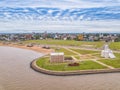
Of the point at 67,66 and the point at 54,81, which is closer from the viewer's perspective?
the point at 54,81

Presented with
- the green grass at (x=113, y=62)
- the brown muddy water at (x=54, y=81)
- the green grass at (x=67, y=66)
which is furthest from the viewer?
the green grass at (x=113, y=62)

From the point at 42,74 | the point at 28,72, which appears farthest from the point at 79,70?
the point at 28,72

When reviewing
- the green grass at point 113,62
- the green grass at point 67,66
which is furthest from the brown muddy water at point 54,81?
the green grass at point 113,62

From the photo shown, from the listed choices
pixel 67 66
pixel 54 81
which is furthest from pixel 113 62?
pixel 54 81

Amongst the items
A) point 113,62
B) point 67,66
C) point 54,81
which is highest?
point 113,62

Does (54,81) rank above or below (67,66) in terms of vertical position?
below

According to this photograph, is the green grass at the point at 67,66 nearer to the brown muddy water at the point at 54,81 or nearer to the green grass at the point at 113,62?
the green grass at the point at 113,62

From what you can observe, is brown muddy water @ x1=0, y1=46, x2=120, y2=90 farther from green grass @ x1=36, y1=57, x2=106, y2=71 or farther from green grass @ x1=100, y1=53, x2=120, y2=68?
green grass @ x1=100, y1=53, x2=120, y2=68

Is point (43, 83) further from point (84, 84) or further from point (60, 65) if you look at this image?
point (60, 65)

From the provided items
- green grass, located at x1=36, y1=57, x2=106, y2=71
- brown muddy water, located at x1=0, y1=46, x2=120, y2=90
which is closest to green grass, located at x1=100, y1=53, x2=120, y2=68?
green grass, located at x1=36, y1=57, x2=106, y2=71

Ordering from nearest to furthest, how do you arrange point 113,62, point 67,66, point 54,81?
point 54,81
point 67,66
point 113,62

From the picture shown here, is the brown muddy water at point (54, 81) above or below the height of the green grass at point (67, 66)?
below

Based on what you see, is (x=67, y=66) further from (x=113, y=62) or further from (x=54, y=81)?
(x=113, y=62)
